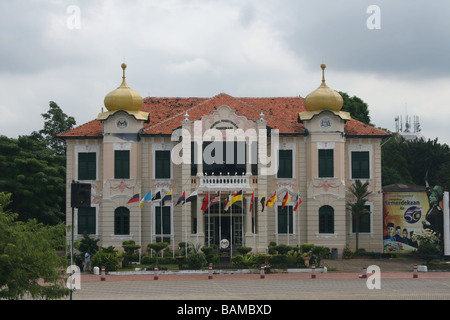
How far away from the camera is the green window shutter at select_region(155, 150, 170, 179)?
48.1 m

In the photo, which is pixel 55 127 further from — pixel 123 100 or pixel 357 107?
pixel 357 107

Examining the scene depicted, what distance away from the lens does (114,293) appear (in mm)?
30641

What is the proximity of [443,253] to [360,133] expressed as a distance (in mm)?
9046

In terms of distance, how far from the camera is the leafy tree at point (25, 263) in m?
22.4

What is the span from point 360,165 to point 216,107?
9.96 m

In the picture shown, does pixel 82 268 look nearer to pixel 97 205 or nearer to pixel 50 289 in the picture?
pixel 97 205

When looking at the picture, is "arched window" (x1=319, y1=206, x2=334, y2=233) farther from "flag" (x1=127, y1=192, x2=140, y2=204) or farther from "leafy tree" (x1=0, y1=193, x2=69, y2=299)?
"leafy tree" (x1=0, y1=193, x2=69, y2=299)

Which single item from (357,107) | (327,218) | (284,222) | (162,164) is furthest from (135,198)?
(357,107)

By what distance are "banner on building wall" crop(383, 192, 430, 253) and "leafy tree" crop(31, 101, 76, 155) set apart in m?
27.5

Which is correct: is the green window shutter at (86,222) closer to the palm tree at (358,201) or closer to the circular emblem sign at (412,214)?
the palm tree at (358,201)

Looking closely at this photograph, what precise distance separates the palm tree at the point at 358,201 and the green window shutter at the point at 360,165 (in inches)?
29.3

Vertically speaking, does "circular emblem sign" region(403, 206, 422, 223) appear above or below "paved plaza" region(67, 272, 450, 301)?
above

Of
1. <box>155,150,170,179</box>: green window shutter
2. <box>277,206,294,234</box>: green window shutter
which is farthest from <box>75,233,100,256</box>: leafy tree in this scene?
<box>277,206,294,234</box>: green window shutter

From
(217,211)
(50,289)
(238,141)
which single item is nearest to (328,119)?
(238,141)
